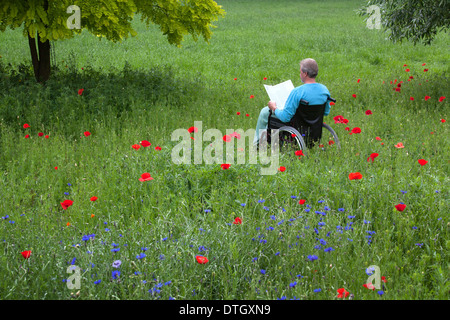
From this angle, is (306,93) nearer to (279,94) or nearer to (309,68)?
(309,68)

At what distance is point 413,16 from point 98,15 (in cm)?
596

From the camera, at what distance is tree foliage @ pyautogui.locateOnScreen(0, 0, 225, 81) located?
269 inches

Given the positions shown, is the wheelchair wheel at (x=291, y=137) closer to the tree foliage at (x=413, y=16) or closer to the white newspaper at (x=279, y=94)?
the white newspaper at (x=279, y=94)

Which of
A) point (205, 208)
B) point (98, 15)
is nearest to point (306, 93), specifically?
point (205, 208)

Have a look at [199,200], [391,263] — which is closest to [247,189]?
[199,200]

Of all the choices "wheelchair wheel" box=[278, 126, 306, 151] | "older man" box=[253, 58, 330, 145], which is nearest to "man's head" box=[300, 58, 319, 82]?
"older man" box=[253, 58, 330, 145]

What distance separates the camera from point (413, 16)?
844 cm

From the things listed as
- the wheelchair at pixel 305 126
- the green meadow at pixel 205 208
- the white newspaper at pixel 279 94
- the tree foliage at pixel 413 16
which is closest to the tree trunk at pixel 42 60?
the green meadow at pixel 205 208

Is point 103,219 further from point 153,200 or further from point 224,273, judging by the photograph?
point 224,273

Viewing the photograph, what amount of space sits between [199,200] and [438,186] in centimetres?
207

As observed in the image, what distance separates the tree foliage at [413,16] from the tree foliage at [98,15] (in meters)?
3.59

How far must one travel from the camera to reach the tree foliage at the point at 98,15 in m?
6.83

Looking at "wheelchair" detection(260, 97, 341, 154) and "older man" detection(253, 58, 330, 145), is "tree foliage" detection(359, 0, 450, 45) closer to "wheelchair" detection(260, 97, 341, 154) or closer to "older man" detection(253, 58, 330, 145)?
"older man" detection(253, 58, 330, 145)

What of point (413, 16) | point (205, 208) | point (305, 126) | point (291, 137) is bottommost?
point (205, 208)
